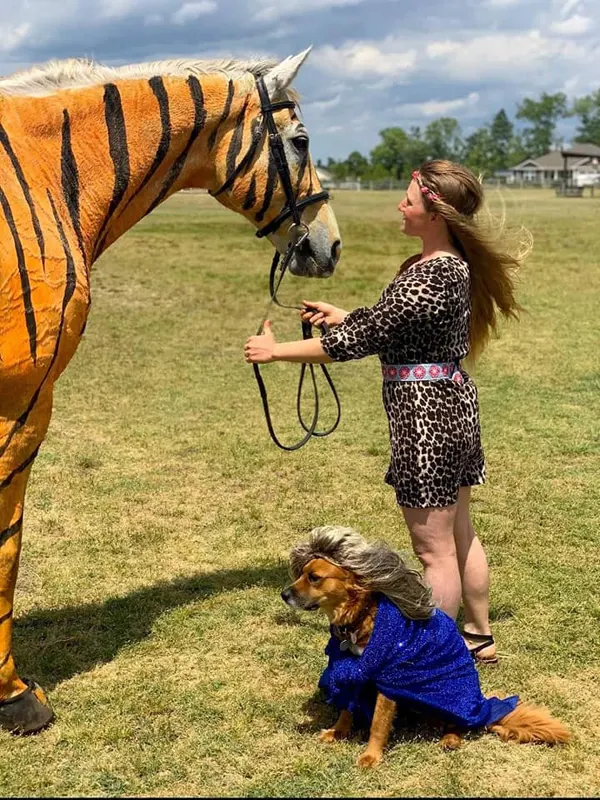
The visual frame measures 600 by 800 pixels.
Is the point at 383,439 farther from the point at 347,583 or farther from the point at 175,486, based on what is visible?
the point at 347,583

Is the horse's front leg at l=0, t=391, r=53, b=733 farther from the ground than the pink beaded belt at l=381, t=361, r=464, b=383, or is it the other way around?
the pink beaded belt at l=381, t=361, r=464, b=383

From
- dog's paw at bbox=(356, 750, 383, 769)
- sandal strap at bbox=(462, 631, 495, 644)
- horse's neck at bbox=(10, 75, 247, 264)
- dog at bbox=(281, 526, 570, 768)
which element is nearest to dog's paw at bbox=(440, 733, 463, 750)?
dog at bbox=(281, 526, 570, 768)

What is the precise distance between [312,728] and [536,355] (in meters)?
8.82

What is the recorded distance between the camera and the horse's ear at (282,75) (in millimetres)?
4109

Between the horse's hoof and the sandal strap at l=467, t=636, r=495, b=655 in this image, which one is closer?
the horse's hoof

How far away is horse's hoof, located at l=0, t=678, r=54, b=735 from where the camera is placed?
3590mm

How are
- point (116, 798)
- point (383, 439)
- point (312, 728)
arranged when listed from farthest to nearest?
point (383, 439), point (312, 728), point (116, 798)

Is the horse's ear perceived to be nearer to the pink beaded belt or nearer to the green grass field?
the pink beaded belt

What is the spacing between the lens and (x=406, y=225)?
385 cm

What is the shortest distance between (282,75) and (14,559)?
266cm

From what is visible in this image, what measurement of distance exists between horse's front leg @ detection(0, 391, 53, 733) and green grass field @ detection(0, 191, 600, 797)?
0.11m

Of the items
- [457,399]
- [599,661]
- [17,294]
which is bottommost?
[599,661]

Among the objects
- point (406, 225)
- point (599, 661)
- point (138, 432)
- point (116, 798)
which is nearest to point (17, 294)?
point (406, 225)

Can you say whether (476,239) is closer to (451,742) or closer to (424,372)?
(424,372)
